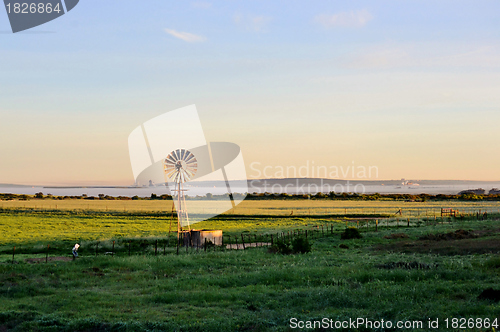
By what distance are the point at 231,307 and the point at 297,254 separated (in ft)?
49.7

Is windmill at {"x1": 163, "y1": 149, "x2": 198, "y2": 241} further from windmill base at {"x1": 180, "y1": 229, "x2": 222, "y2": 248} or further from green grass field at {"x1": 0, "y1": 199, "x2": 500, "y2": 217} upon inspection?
green grass field at {"x1": 0, "y1": 199, "x2": 500, "y2": 217}

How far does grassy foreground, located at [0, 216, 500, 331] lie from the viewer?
13078mm

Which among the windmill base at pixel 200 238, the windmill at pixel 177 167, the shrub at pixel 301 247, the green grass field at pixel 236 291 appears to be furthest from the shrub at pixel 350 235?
the windmill at pixel 177 167

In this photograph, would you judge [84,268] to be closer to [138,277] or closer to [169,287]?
[138,277]

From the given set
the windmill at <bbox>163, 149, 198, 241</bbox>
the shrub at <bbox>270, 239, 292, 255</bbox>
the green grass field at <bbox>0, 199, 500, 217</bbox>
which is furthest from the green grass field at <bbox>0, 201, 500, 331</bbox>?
→ the green grass field at <bbox>0, 199, 500, 217</bbox>

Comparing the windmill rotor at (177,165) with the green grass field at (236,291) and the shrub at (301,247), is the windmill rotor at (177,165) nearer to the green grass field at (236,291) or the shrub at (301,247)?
the green grass field at (236,291)

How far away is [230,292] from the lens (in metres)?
17.3

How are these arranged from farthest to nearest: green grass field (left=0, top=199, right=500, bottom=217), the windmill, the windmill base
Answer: green grass field (left=0, top=199, right=500, bottom=217)
the windmill
the windmill base

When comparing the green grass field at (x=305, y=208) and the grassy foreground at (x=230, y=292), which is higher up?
the grassy foreground at (x=230, y=292)

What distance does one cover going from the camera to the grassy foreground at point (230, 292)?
515 inches

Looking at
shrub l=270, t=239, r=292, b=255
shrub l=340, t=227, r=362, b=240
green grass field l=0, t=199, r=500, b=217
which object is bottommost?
Answer: green grass field l=0, t=199, r=500, b=217

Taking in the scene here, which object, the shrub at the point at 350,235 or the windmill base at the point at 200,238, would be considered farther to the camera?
the shrub at the point at 350,235

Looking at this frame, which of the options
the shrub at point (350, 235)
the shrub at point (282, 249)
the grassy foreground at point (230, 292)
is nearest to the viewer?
the grassy foreground at point (230, 292)

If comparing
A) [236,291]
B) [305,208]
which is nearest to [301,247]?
[236,291]
